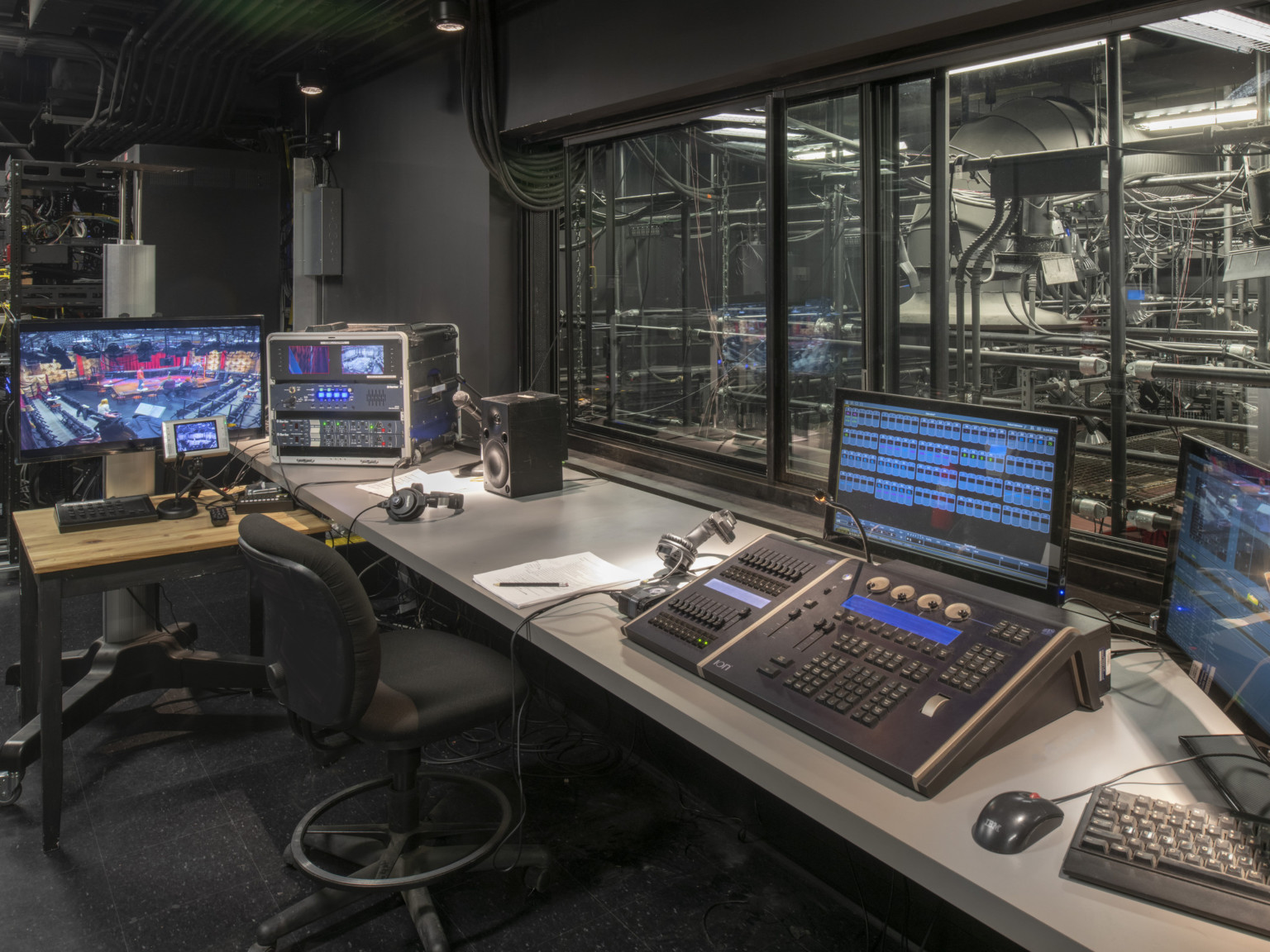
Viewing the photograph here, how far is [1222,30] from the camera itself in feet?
6.13

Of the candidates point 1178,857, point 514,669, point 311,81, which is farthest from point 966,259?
point 311,81

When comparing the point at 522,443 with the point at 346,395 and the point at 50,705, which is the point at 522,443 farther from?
the point at 50,705

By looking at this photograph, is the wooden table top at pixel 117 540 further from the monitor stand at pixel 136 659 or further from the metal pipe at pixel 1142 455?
the metal pipe at pixel 1142 455

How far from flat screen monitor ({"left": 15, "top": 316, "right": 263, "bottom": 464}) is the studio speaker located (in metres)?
0.88

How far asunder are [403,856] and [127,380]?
1.74m

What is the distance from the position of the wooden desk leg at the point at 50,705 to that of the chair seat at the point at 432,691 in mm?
868

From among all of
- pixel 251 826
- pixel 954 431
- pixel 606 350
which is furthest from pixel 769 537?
pixel 606 350

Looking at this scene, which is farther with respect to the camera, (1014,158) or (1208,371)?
(1014,158)

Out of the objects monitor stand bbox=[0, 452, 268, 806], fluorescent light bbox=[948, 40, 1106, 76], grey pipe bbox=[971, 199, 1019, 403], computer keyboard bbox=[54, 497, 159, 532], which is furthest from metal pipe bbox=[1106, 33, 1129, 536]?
computer keyboard bbox=[54, 497, 159, 532]

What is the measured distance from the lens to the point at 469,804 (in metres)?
2.61

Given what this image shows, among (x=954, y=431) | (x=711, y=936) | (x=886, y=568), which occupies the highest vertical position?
(x=954, y=431)

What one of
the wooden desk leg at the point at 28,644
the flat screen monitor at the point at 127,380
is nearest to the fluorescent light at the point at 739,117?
the flat screen monitor at the point at 127,380

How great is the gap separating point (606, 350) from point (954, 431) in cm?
221

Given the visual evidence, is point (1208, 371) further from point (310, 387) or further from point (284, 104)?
point (284, 104)
